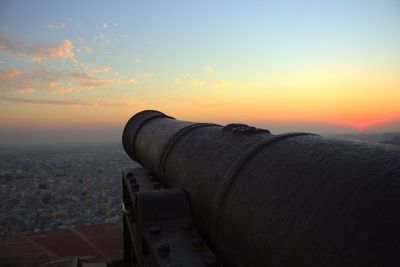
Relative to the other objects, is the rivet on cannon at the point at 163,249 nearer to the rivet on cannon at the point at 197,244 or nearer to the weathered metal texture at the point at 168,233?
the weathered metal texture at the point at 168,233

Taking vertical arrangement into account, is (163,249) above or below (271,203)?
below

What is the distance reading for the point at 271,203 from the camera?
123cm

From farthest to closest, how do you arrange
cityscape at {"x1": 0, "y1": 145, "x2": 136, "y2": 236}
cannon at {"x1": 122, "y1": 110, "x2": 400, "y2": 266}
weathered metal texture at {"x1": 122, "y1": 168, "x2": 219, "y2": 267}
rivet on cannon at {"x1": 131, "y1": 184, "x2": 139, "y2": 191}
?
1. cityscape at {"x1": 0, "y1": 145, "x2": 136, "y2": 236}
2. rivet on cannon at {"x1": 131, "y1": 184, "x2": 139, "y2": 191}
3. weathered metal texture at {"x1": 122, "y1": 168, "x2": 219, "y2": 267}
4. cannon at {"x1": 122, "y1": 110, "x2": 400, "y2": 266}

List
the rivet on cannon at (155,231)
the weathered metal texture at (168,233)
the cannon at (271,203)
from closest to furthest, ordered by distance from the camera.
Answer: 1. the cannon at (271,203)
2. the weathered metal texture at (168,233)
3. the rivet on cannon at (155,231)

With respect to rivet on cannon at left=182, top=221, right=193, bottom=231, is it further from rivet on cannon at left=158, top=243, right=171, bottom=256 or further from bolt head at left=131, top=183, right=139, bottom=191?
bolt head at left=131, top=183, right=139, bottom=191

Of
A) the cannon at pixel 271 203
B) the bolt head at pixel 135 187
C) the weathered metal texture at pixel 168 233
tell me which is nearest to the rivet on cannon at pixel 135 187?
the bolt head at pixel 135 187

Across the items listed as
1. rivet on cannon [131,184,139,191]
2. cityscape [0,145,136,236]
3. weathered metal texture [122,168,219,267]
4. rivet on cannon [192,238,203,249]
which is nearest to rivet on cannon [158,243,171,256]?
weathered metal texture [122,168,219,267]

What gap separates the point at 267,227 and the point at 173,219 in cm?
86

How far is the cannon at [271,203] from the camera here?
0.89 metres

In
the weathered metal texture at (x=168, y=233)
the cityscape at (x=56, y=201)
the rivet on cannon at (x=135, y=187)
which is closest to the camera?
the weathered metal texture at (x=168, y=233)

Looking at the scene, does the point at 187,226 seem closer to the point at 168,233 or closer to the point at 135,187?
the point at 168,233

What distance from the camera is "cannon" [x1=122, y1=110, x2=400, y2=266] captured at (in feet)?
2.92

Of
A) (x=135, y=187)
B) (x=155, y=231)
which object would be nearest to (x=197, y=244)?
(x=155, y=231)

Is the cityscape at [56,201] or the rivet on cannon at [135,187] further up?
the rivet on cannon at [135,187]
